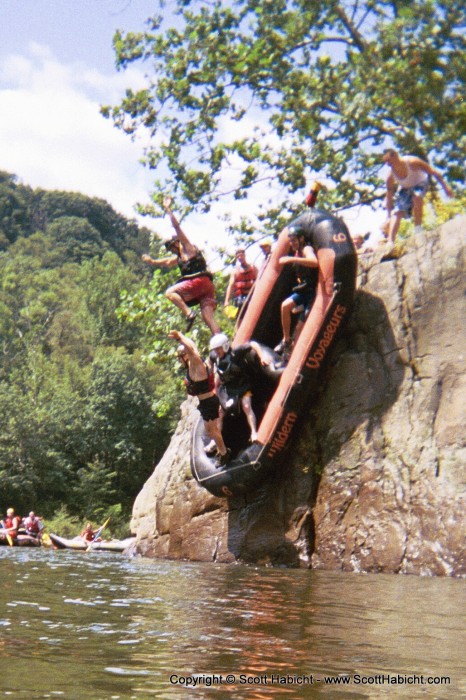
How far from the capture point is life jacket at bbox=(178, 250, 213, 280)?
439 inches

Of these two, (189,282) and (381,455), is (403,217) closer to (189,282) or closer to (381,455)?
(189,282)

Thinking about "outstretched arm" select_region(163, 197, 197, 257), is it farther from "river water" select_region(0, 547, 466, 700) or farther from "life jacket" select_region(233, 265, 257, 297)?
"river water" select_region(0, 547, 466, 700)

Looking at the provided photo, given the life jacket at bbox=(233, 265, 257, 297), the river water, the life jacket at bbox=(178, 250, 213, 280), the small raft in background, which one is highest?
the life jacket at bbox=(233, 265, 257, 297)

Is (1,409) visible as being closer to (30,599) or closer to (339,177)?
(339,177)

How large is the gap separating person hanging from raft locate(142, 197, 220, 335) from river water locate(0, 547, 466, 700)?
15.2 ft

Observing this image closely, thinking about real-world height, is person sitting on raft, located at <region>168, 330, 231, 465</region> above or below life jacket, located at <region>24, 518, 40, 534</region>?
above

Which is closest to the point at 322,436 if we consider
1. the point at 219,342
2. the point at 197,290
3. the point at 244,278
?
the point at 219,342

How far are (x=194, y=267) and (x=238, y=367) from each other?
1762 mm

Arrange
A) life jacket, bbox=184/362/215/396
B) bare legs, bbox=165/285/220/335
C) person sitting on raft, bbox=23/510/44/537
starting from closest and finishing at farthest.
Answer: life jacket, bbox=184/362/215/396 < bare legs, bbox=165/285/220/335 < person sitting on raft, bbox=23/510/44/537

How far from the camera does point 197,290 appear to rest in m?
11.2

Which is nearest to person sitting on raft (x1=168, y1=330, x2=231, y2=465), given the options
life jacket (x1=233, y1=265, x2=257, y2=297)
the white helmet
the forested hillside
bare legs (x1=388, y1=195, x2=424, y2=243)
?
the white helmet

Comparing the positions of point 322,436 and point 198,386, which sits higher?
point 198,386

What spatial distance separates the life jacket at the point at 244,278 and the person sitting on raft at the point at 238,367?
212 centimetres

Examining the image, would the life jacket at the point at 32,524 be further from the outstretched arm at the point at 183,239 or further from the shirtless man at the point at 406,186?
the shirtless man at the point at 406,186
